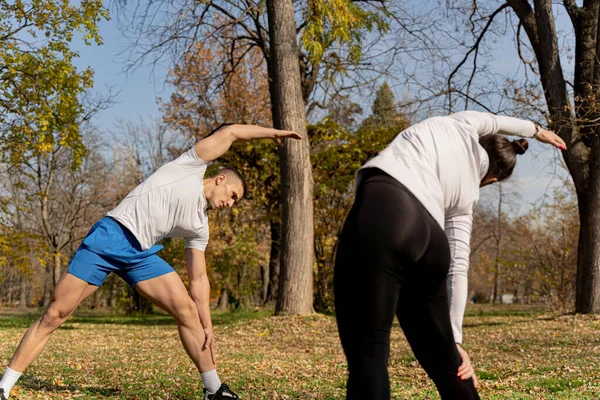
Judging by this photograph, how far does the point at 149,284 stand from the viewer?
430 centimetres

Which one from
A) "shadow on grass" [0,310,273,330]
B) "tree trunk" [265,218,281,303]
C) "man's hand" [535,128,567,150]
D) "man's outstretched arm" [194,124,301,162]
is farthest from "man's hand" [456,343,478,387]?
"tree trunk" [265,218,281,303]

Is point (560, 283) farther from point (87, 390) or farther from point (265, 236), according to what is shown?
point (87, 390)

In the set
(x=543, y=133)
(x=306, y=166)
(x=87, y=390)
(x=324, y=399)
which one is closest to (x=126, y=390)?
(x=87, y=390)

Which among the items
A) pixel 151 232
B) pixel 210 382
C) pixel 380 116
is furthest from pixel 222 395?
pixel 380 116

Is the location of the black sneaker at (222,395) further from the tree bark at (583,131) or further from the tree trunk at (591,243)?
the tree trunk at (591,243)

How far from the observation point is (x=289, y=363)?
746 cm

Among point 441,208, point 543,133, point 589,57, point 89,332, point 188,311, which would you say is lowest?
point 89,332

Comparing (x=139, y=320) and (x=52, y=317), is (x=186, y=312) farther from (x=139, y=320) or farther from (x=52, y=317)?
(x=139, y=320)

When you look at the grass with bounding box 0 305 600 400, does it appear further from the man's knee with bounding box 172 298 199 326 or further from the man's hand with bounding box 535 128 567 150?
the man's hand with bounding box 535 128 567 150

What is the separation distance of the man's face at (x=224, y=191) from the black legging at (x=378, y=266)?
1.95 m

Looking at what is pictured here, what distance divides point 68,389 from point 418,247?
3.95 meters

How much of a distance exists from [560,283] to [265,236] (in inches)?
485

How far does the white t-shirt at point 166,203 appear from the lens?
4160 millimetres

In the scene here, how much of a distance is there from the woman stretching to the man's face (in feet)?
6.32
